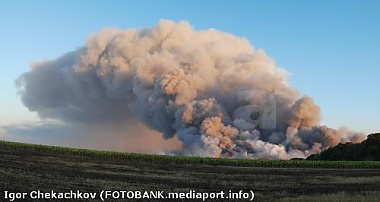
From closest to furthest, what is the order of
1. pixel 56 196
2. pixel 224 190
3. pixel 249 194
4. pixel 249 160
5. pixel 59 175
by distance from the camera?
pixel 56 196 → pixel 249 194 → pixel 224 190 → pixel 59 175 → pixel 249 160

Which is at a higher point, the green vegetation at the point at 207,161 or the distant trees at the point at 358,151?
the distant trees at the point at 358,151

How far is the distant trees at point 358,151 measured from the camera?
3408 inches

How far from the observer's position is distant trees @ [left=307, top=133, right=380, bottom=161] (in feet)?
284

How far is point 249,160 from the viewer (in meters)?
72.3

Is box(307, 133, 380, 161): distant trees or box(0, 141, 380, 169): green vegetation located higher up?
box(307, 133, 380, 161): distant trees

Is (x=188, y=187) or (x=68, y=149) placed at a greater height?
(x=68, y=149)

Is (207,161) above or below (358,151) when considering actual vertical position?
below

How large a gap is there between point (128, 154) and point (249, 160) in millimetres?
18089

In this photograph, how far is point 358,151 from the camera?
295ft

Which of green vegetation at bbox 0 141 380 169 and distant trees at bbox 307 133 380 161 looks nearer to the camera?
green vegetation at bbox 0 141 380 169

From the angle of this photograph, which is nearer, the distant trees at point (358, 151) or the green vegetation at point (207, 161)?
the green vegetation at point (207, 161)

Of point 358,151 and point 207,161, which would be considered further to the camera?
point 358,151

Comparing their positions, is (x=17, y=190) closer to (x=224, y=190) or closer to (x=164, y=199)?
(x=164, y=199)

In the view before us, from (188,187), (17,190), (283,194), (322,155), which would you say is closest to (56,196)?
(17,190)
